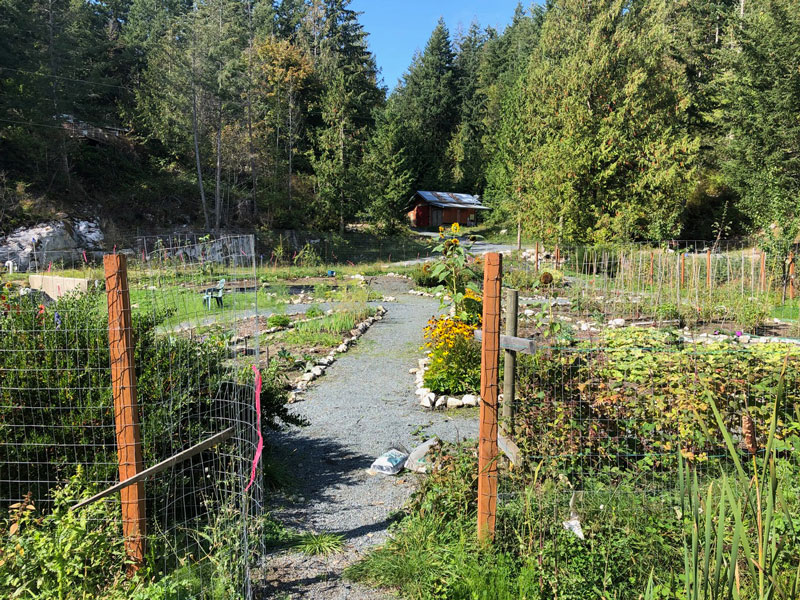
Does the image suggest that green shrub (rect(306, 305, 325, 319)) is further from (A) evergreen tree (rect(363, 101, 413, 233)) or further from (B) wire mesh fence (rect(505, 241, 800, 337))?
(A) evergreen tree (rect(363, 101, 413, 233))

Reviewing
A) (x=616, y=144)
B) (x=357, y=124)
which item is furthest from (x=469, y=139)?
(x=616, y=144)

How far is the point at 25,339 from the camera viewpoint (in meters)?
3.43

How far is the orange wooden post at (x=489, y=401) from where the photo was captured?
3.09 metres

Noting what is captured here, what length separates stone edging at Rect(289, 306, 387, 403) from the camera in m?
7.07

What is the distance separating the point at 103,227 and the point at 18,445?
974 inches

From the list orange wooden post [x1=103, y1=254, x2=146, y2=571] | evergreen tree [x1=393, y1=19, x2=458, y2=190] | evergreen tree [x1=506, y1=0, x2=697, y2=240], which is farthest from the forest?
orange wooden post [x1=103, y1=254, x2=146, y2=571]

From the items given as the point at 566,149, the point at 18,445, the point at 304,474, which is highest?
the point at 566,149

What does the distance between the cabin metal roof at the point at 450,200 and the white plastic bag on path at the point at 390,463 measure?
39091 millimetres

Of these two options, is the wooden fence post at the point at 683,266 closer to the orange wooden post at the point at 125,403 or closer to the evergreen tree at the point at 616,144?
the evergreen tree at the point at 616,144

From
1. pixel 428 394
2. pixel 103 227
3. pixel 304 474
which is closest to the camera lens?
pixel 304 474

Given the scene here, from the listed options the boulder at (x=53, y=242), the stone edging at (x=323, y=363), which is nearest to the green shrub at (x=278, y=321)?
the stone edging at (x=323, y=363)

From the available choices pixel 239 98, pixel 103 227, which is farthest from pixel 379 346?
pixel 239 98

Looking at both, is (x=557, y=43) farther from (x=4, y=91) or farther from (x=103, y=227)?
(x=4, y=91)

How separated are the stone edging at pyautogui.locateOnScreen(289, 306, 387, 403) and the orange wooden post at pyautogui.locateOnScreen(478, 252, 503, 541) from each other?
12.9 feet
